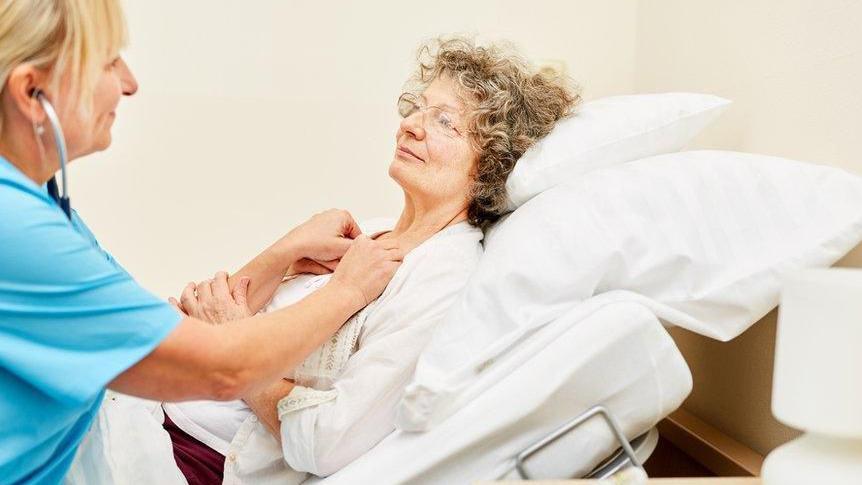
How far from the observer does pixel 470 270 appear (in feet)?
4.50

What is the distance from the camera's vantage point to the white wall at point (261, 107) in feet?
6.48

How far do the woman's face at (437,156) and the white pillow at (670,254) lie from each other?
0.31 m

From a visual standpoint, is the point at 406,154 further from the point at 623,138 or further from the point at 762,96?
the point at 762,96

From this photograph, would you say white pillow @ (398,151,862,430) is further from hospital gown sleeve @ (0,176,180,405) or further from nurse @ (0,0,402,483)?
hospital gown sleeve @ (0,176,180,405)

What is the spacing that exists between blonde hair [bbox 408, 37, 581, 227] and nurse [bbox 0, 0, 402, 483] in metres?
0.56

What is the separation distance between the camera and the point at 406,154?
1.49 metres

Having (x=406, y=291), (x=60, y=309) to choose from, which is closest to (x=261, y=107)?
(x=406, y=291)

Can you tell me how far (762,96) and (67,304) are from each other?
118 cm

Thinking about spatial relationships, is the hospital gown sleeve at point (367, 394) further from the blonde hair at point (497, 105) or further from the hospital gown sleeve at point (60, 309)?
the hospital gown sleeve at point (60, 309)

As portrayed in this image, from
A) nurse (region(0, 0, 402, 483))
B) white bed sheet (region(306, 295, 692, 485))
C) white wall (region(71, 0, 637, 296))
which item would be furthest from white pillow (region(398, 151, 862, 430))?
white wall (region(71, 0, 637, 296))

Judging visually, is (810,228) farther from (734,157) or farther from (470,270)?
(470,270)

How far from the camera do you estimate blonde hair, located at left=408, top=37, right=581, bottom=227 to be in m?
1.48

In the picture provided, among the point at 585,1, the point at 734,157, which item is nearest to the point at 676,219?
the point at 734,157

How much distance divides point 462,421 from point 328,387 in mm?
348
